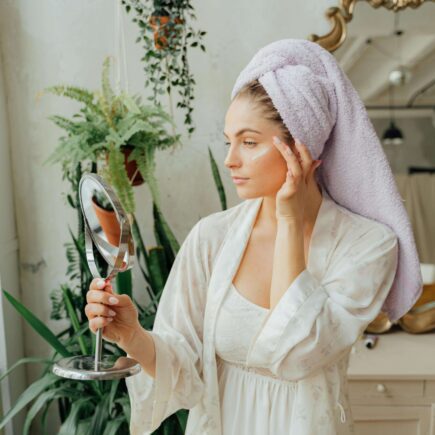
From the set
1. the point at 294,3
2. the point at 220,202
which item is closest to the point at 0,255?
the point at 220,202

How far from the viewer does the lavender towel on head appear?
3.95 feet

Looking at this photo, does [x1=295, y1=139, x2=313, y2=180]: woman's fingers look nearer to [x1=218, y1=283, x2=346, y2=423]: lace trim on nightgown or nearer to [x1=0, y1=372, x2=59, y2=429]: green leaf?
[x1=218, y1=283, x2=346, y2=423]: lace trim on nightgown

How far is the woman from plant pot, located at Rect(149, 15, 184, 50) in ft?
3.21

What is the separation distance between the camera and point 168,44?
221 centimetres

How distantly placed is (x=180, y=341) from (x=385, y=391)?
107cm

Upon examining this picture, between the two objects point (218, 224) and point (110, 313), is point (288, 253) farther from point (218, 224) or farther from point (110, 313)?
point (110, 313)

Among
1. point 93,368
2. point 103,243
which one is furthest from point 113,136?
point 93,368

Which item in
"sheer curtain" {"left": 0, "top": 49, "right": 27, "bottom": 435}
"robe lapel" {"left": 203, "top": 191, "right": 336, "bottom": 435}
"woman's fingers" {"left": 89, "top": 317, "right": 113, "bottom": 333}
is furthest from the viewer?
"sheer curtain" {"left": 0, "top": 49, "right": 27, "bottom": 435}

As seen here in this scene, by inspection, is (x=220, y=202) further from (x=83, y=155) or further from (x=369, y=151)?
(x=369, y=151)

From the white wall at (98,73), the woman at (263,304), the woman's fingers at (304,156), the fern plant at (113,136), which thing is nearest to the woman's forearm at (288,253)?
the woman at (263,304)

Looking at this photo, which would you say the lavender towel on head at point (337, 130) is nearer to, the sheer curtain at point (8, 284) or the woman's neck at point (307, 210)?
the woman's neck at point (307, 210)

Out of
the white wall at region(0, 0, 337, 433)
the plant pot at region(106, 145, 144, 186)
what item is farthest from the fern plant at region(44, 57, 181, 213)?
the white wall at region(0, 0, 337, 433)

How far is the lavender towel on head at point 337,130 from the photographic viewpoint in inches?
47.4

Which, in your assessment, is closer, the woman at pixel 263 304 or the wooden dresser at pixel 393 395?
the woman at pixel 263 304
